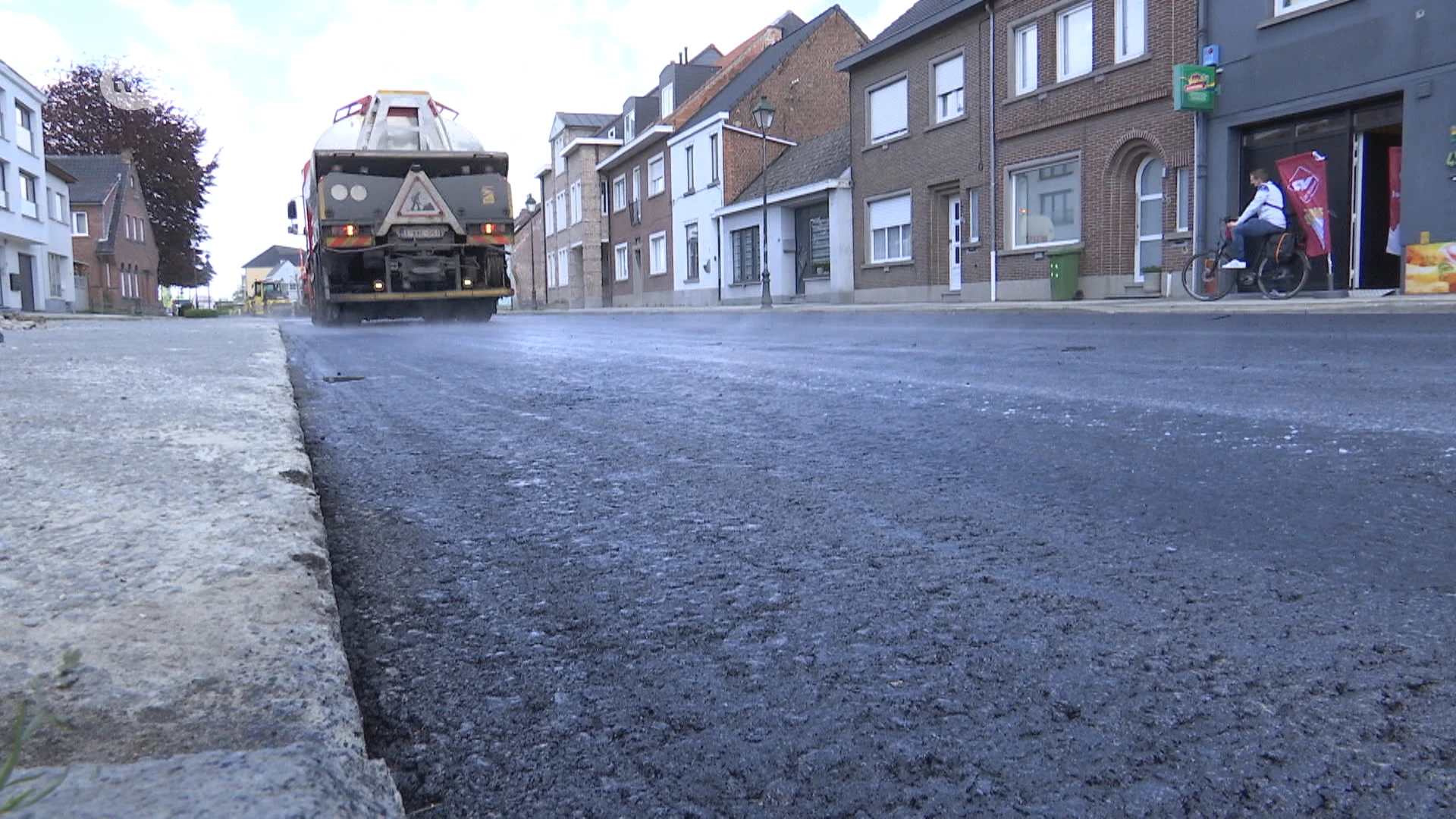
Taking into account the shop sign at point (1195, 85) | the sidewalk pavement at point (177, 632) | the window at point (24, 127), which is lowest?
the sidewalk pavement at point (177, 632)

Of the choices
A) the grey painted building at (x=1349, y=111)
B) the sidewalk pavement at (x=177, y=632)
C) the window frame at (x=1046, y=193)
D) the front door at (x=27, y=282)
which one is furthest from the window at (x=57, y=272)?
the sidewalk pavement at (x=177, y=632)

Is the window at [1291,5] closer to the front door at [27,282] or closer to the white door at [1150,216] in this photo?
the white door at [1150,216]

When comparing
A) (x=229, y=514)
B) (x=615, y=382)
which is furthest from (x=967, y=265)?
(x=229, y=514)

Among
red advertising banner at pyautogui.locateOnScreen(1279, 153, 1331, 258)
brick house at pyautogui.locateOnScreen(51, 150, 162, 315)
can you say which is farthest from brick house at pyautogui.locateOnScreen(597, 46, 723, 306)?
red advertising banner at pyautogui.locateOnScreen(1279, 153, 1331, 258)

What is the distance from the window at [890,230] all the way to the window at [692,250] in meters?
12.3

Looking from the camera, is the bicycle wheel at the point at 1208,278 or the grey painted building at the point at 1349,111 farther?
the bicycle wheel at the point at 1208,278

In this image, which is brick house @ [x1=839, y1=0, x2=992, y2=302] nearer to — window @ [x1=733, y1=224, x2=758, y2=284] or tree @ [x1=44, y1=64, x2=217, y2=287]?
window @ [x1=733, y1=224, x2=758, y2=284]

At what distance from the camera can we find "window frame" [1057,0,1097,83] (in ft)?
66.3

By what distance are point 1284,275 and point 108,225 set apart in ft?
163

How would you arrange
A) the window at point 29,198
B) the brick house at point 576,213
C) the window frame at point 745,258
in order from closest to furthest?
the window frame at point 745,258 → the window at point 29,198 → the brick house at point 576,213

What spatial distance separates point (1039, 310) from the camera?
16.6 m

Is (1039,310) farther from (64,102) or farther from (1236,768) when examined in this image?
(64,102)

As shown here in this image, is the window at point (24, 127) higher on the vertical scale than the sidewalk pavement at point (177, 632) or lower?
higher

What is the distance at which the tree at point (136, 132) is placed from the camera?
4878 cm
